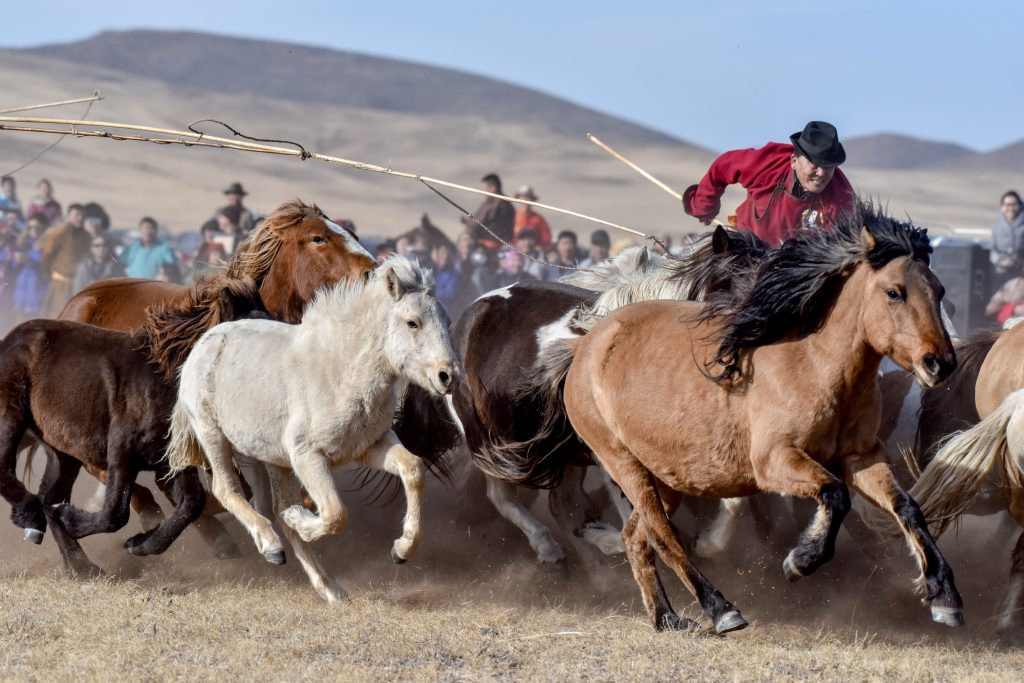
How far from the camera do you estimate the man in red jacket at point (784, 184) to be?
264 inches

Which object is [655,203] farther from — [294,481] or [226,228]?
[294,481]

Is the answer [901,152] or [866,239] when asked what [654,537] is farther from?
[901,152]

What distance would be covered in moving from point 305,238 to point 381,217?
1595 inches

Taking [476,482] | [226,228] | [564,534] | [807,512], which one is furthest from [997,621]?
[226,228]

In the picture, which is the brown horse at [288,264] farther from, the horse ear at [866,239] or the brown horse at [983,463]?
the brown horse at [983,463]

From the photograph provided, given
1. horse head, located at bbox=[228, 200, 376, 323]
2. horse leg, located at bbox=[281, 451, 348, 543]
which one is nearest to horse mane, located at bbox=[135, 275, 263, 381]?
horse head, located at bbox=[228, 200, 376, 323]

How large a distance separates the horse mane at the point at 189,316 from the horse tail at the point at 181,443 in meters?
0.21

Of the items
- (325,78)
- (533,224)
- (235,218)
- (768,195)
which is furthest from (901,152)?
(768,195)

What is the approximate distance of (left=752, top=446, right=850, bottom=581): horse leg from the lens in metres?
4.82

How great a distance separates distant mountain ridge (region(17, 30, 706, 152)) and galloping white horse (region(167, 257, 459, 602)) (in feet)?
214

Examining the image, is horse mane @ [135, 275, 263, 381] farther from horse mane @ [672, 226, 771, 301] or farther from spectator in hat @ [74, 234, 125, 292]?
spectator in hat @ [74, 234, 125, 292]

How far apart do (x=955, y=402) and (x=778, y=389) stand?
1.63 m

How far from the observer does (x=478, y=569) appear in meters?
7.29

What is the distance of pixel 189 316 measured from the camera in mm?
6871
